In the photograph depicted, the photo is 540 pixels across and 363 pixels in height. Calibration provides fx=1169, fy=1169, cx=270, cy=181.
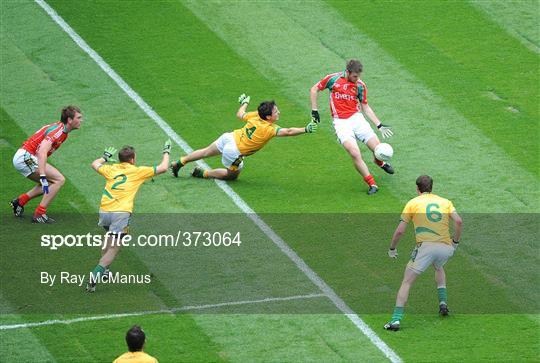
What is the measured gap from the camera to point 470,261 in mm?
17156

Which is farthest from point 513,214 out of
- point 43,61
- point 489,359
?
point 43,61

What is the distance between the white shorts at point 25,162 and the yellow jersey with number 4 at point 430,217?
→ 20.8ft

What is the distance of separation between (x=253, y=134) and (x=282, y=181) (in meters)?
1.05

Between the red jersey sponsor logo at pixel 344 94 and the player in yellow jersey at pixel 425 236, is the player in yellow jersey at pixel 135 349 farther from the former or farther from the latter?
the red jersey sponsor logo at pixel 344 94

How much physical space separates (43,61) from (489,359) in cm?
1255

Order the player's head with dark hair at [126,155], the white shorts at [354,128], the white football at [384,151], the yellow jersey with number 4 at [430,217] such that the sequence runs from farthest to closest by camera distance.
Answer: the white shorts at [354,128], the white football at [384,151], the player's head with dark hair at [126,155], the yellow jersey with number 4 at [430,217]

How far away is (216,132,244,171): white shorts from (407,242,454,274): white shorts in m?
5.03

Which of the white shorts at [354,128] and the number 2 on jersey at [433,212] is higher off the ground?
the number 2 on jersey at [433,212]

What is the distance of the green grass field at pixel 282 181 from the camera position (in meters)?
15.2

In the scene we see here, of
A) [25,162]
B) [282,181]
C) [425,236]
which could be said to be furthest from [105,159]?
[425,236]

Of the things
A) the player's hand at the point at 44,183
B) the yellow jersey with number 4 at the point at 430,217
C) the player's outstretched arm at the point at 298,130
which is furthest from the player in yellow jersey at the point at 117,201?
the yellow jersey with number 4 at the point at 430,217

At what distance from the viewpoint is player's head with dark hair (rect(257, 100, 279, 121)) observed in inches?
751

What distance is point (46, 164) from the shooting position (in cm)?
1822

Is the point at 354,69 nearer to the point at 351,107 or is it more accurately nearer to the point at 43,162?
the point at 351,107
